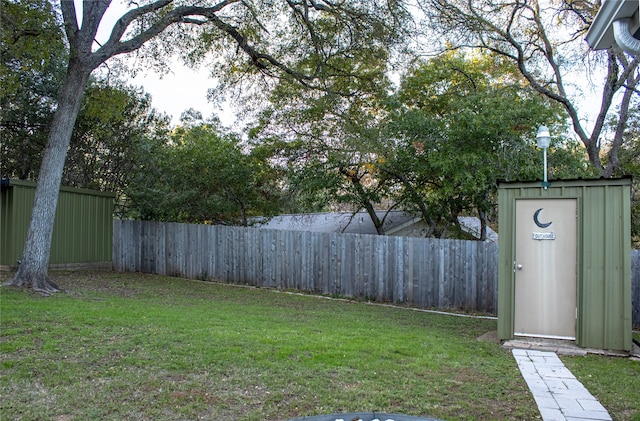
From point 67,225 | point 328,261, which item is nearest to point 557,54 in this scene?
point 328,261

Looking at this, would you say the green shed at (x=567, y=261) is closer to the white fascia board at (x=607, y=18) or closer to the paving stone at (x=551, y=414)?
the paving stone at (x=551, y=414)

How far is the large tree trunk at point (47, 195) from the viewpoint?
831 cm

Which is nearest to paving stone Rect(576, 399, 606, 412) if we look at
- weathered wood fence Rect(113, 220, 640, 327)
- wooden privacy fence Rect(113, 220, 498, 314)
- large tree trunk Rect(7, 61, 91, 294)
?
weathered wood fence Rect(113, 220, 640, 327)

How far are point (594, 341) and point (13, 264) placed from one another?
36.5ft

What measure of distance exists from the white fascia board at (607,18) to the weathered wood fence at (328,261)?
6.36 metres

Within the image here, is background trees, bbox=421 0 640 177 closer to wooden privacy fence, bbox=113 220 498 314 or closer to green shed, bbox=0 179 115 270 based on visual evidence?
wooden privacy fence, bbox=113 220 498 314

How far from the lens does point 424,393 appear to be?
3.79 metres

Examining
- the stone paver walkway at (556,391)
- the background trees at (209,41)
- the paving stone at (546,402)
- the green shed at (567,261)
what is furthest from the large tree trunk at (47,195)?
the paving stone at (546,402)

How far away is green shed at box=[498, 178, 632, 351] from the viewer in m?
5.77

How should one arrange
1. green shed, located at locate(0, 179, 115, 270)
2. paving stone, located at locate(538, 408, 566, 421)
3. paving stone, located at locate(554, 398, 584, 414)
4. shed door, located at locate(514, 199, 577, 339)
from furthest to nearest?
green shed, located at locate(0, 179, 115, 270) → shed door, located at locate(514, 199, 577, 339) → paving stone, located at locate(554, 398, 584, 414) → paving stone, located at locate(538, 408, 566, 421)

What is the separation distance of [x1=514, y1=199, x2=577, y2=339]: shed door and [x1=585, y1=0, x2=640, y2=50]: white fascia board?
3098 mm

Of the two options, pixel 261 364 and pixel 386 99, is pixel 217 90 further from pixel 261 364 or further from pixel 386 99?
pixel 261 364

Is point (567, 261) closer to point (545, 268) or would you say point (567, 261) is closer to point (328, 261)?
point (545, 268)

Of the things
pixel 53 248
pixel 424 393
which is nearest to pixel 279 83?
pixel 53 248
